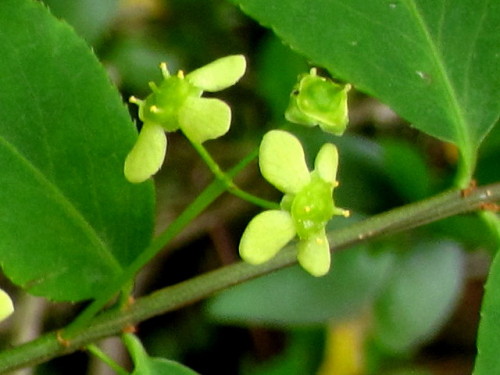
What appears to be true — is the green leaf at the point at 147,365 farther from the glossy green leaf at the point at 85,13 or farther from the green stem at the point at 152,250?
the glossy green leaf at the point at 85,13

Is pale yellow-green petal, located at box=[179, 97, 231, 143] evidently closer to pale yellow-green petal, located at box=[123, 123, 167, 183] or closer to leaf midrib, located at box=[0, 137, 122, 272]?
pale yellow-green petal, located at box=[123, 123, 167, 183]

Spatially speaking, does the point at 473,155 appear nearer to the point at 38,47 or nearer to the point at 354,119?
the point at 38,47

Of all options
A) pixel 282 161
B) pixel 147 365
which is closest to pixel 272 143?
pixel 282 161

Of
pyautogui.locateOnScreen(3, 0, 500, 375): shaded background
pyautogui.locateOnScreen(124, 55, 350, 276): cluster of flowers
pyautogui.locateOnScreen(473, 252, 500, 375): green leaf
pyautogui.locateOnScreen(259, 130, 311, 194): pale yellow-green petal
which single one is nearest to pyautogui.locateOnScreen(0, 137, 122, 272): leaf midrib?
pyautogui.locateOnScreen(124, 55, 350, 276): cluster of flowers

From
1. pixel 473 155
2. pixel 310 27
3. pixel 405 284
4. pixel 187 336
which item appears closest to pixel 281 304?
pixel 405 284

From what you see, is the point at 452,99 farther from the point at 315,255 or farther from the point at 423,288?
the point at 423,288

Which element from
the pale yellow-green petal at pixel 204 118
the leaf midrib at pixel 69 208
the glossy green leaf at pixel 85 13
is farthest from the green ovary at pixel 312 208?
the glossy green leaf at pixel 85 13

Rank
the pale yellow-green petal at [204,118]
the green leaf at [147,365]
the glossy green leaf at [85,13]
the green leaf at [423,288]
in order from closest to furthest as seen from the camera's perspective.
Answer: the pale yellow-green petal at [204,118] < the green leaf at [147,365] < the glossy green leaf at [85,13] < the green leaf at [423,288]
